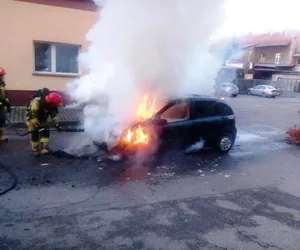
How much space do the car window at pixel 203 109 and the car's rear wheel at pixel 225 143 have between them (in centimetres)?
79

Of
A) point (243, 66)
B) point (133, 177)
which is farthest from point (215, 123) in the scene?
point (243, 66)

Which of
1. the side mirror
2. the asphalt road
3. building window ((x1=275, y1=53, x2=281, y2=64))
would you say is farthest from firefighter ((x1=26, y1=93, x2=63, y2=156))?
building window ((x1=275, y1=53, x2=281, y2=64))

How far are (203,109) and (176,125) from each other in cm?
101

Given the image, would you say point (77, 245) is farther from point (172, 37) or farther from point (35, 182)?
point (172, 37)

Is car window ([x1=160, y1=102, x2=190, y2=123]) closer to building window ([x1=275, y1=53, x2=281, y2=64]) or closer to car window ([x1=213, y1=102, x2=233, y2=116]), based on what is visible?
car window ([x1=213, y1=102, x2=233, y2=116])

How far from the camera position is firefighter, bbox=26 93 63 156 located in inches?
260

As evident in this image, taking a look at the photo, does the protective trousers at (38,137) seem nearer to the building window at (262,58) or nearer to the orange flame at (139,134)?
the orange flame at (139,134)

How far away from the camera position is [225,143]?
801 centimetres

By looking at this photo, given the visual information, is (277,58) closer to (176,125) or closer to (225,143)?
(225,143)

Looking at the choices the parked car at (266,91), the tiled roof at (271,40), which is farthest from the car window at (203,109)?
the tiled roof at (271,40)

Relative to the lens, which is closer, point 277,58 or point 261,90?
point 261,90

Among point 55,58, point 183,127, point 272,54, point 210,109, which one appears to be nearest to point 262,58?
point 272,54

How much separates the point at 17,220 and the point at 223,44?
48.5 ft

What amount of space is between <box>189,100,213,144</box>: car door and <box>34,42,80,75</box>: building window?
6.85 meters
